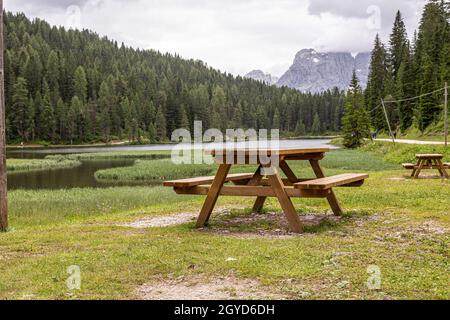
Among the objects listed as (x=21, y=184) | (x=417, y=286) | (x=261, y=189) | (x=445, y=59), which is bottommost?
(x=21, y=184)

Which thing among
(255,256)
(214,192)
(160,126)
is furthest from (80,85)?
(255,256)

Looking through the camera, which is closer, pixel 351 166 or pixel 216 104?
pixel 351 166

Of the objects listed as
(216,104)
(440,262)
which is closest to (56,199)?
(440,262)

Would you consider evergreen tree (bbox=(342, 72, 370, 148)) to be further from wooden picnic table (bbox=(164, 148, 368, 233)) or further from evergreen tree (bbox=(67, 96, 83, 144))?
evergreen tree (bbox=(67, 96, 83, 144))

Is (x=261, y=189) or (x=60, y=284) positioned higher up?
(x=261, y=189)

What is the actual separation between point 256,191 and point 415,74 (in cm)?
7316

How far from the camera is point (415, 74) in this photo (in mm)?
74250

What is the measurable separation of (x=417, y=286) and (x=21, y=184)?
3269 cm

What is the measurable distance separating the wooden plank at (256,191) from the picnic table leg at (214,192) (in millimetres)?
158

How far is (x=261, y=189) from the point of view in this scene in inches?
375

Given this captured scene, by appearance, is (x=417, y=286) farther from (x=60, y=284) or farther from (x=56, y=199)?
(x=56, y=199)

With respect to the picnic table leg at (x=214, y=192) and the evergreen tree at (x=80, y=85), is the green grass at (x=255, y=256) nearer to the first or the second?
the picnic table leg at (x=214, y=192)

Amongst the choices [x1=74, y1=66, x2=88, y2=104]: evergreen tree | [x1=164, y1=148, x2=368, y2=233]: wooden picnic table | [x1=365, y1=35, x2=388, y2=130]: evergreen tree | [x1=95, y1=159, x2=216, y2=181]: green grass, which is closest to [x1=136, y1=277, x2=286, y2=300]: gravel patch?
[x1=164, y1=148, x2=368, y2=233]: wooden picnic table
